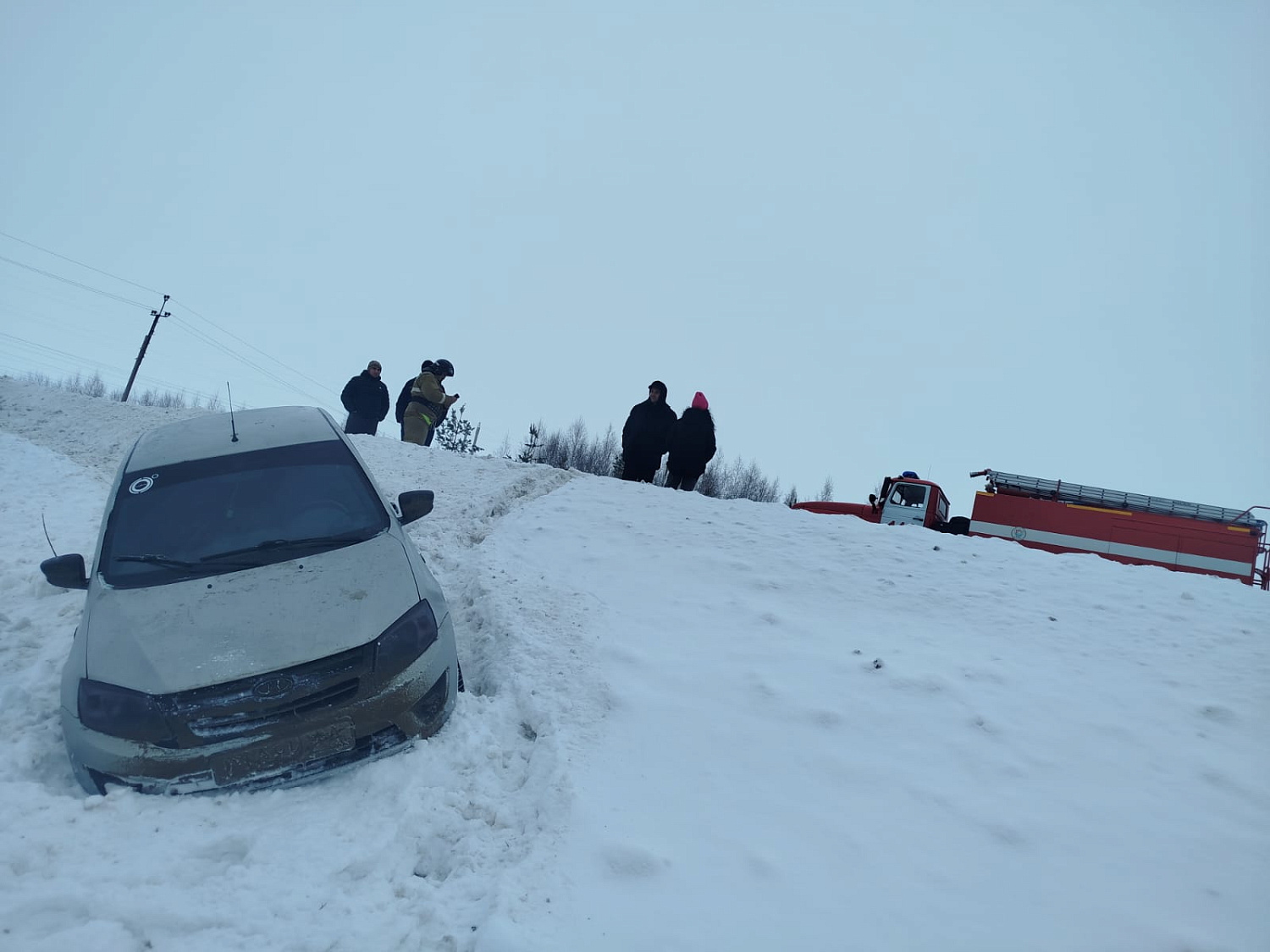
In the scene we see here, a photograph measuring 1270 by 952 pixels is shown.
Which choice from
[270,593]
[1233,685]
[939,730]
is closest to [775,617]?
[939,730]

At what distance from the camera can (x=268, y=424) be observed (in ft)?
17.3

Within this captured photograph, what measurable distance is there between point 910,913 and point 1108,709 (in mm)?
2767

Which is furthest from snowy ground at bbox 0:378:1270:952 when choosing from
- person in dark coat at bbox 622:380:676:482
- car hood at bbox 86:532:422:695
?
person in dark coat at bbox 622:380:676:482

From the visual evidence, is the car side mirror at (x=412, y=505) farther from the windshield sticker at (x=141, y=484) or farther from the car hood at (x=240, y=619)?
the windshield sticker at (x=141, y=484)

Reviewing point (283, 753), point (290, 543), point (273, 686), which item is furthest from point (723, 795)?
point (290, 543)

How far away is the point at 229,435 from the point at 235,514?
0.98 m

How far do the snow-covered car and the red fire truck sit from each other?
12.7 metres

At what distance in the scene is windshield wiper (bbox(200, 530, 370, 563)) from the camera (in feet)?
13.4

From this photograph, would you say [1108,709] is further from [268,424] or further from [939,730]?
[268,424]

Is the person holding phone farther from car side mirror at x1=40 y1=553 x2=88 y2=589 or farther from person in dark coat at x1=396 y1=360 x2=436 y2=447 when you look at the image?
car side mirror at x1=40 y1=553 x2=88 y2=589

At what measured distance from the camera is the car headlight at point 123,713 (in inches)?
129

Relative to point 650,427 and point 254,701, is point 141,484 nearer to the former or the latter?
point 254,701

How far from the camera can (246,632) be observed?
3.54 meters

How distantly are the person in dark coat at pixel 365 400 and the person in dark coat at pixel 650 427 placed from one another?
515 cm
